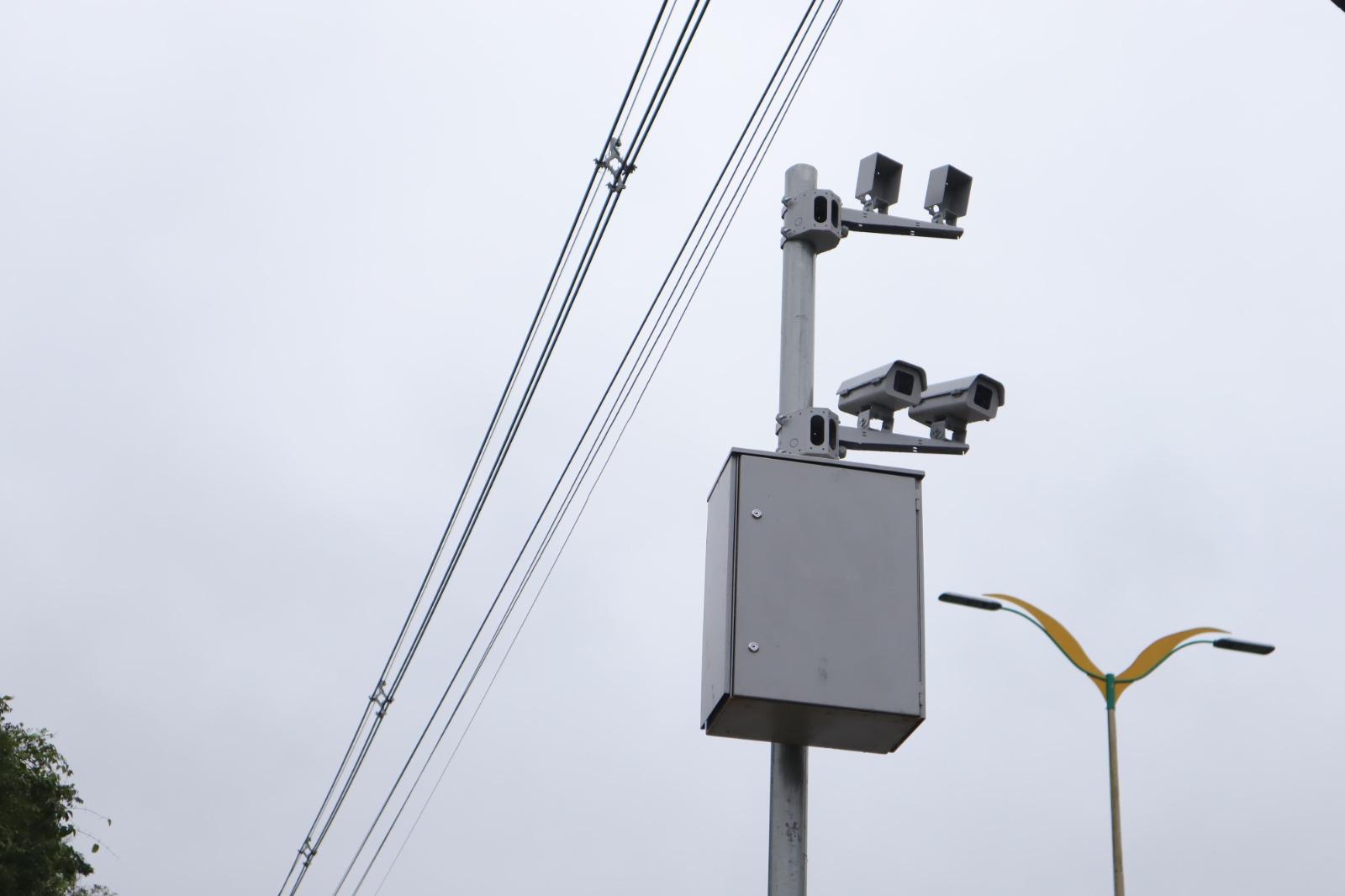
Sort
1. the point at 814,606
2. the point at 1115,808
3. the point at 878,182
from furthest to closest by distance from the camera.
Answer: the point at 1115,808 < the point at 878,182 < the point at 814,606

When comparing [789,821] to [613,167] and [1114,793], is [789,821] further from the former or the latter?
[1114,793]

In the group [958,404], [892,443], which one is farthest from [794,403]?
[958,404]

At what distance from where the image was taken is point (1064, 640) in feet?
53.3

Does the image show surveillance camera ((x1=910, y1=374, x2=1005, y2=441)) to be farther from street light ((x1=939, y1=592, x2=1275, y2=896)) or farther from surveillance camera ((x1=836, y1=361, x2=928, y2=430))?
street light ((x1=939, y1=592, x2=1275, y2=896))

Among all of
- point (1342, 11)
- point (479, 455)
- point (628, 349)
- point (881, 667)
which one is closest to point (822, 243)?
point (881, 667)

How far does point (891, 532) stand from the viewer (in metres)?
5.81

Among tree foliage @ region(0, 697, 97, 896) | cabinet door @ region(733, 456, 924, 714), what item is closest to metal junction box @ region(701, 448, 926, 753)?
cabinet door @ region(733, 456, 924, 714)

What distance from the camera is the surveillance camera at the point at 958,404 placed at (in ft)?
20.7

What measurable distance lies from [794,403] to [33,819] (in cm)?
1605

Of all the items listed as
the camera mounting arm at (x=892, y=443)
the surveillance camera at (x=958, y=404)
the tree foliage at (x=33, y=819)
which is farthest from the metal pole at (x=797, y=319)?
the tree foliage at (x=33, y=819)

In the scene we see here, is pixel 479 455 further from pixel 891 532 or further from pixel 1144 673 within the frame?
pixel 1144 673

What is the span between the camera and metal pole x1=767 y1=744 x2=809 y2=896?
5.46m

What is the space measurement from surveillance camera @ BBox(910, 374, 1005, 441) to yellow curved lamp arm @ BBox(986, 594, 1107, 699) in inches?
393

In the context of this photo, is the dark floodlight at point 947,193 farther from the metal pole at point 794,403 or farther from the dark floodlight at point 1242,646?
the dark floodlight at point 1242,646
